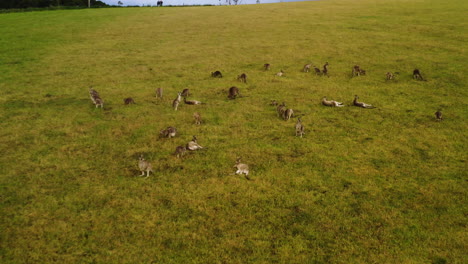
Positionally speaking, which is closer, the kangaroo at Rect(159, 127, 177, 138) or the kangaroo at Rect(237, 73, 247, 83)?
the kangaroo at Rect(159, 127, 177, 138)

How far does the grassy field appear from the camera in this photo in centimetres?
728

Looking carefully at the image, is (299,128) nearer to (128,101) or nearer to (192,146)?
(192,146)

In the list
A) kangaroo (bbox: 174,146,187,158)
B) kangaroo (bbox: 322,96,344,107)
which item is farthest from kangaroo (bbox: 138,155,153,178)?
kangaroo (bbox: 322,96,344,107)

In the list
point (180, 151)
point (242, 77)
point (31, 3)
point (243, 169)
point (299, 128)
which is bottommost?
point (243, 169)

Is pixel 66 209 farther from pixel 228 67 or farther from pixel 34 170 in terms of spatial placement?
pixel 228 67

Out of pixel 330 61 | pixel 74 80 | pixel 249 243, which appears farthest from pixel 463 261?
pixel 74 80

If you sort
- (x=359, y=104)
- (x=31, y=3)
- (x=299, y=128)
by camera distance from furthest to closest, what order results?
(x=31, y=3) < (x=359, y=104) < (x=299, y=128)

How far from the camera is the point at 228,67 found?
22312mm

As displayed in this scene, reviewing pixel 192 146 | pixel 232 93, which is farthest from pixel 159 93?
pixel 192 146

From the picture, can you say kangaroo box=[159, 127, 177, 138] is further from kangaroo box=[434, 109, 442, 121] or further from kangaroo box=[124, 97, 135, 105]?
kangaroo box=[434, 109, 442, 121]

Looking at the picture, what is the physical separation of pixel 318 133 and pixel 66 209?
913 cm

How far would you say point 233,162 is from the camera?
10.5 meters

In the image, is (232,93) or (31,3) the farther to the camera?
(31,3)

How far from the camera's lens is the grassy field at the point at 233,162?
23.9 feet
